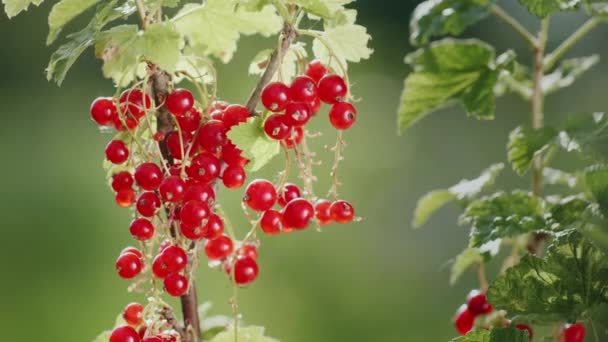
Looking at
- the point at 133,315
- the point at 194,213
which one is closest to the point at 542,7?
the point at 194,213

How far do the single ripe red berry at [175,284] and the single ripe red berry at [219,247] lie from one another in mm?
85

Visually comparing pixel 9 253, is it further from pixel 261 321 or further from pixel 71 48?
pixel 71 48

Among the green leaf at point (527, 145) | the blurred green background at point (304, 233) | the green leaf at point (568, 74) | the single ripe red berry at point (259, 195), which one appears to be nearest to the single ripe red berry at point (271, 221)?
the single ripe red berry at point (259, 195)

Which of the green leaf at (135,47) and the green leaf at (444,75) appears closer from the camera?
the green leaf at (135,47)

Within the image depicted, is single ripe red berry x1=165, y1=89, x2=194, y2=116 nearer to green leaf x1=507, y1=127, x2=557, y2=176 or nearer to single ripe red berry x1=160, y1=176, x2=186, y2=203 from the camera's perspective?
A: single ripe red berry x1=160, y1=176, x2=186, y2=203

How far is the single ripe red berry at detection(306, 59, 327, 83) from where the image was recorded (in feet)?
2.58

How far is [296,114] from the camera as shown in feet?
2.31

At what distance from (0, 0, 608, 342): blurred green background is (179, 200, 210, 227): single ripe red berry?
145 cm

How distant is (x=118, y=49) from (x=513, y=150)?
0.41 meters

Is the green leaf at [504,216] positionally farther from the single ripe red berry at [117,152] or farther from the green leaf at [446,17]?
the single ripe red berry at [117,152]

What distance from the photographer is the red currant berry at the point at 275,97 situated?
70 cm

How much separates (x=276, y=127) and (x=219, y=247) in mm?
144

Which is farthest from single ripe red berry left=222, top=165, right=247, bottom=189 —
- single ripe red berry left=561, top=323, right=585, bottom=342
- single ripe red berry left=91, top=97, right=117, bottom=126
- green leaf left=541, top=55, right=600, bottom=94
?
green leaf left=541, top=55, right=600, bottom=94

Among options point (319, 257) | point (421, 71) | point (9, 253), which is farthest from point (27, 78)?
point (421, 71)
